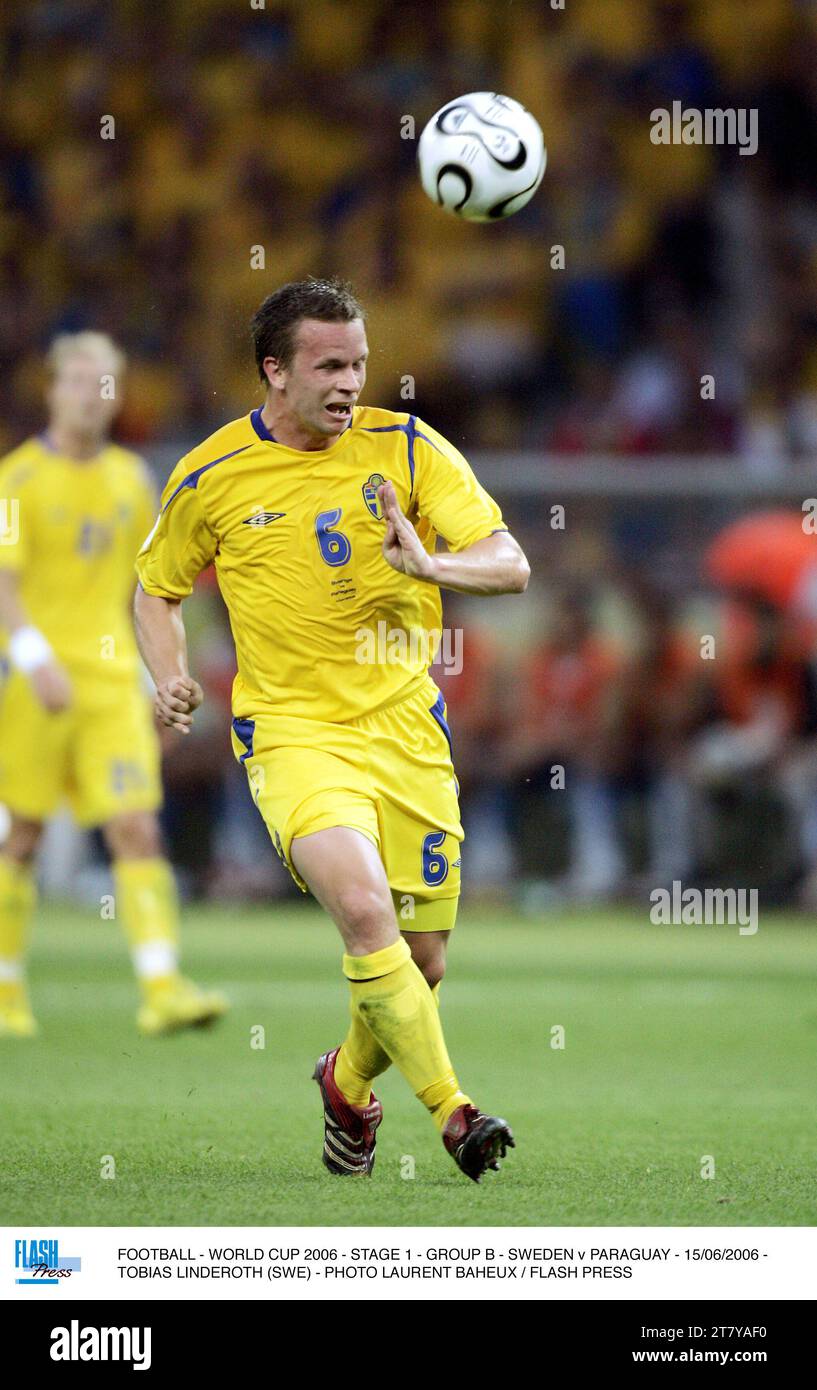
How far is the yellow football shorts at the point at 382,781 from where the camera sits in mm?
5043

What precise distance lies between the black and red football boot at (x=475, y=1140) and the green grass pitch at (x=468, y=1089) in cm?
11

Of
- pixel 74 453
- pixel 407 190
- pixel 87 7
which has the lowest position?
pixel 74 453

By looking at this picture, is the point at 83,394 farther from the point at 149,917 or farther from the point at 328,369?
the point at 328,369

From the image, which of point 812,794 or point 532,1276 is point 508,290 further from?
point 532,1276

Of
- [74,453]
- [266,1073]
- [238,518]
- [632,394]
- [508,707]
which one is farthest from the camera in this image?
[632,394]

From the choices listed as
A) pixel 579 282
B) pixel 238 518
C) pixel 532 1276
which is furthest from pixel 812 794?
pixel 532 1276

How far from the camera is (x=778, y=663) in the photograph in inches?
483

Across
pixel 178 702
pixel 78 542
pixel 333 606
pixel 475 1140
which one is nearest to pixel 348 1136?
pixel 475 1140

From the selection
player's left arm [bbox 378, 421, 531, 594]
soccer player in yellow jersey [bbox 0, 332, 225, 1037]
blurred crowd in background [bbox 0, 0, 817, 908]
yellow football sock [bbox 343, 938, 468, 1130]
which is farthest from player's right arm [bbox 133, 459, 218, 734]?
blurred crowd in background [bbox 0, 0, 817, 908]

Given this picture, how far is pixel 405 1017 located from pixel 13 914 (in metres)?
3.48

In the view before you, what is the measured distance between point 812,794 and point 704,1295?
8.15 meters

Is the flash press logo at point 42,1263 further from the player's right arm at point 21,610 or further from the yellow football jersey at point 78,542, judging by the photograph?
the yellow football jersey at point 78,542

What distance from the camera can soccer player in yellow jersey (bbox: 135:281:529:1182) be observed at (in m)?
5.05
